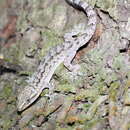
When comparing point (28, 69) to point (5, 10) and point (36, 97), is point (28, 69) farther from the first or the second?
point (5, 10)

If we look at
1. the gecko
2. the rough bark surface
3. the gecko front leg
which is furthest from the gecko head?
the gecko front leg

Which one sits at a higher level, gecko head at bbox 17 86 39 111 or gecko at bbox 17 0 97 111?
gecko at bbox 17 0 97 111

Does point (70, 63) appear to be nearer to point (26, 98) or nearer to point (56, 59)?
point (56, 59)

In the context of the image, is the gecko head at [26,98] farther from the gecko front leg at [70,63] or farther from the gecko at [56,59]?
the gecko front leg at [70,63]

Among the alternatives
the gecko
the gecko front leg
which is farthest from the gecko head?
the gecko front leg

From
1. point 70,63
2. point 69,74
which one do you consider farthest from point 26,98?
point 70,63

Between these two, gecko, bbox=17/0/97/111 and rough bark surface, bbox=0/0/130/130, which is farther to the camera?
gecko, bbox=17/0/97/111

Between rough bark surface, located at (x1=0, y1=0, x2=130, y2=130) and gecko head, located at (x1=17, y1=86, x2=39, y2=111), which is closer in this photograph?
rough bark surface, located at (x1=0, y1=0, x2=130, y2=130)

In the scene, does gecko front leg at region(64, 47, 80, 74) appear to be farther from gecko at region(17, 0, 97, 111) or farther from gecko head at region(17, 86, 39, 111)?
gecko head at region(17, 86, 39, 111)

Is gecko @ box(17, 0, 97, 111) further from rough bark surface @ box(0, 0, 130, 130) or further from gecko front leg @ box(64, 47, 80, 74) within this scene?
rough bark surface @ box(0, 0, 130, 130)
